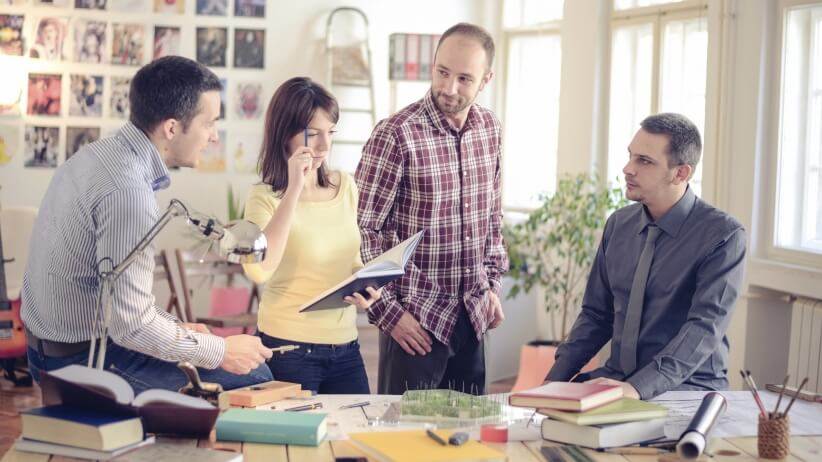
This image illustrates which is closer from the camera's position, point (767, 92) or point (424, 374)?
point (424, 374)

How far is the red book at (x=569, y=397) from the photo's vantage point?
224 centimetres

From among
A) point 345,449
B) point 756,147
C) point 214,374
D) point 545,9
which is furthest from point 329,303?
point 545,9

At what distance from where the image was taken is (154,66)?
2432mm

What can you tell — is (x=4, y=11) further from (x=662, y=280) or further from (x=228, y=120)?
(x=662, y=280)

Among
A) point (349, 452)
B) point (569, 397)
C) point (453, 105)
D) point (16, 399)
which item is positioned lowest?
point (16, 399)

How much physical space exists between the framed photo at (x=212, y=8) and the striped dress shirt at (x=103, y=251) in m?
5.10

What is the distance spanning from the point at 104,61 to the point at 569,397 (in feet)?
18.7

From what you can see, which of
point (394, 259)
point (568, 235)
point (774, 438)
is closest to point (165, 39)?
point (568, 235)

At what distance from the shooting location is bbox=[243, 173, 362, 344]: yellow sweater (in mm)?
2922

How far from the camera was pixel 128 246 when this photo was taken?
2.23 m

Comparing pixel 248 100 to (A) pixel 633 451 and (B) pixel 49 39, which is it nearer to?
(B) pixel 49 39

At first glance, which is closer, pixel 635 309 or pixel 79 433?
pixel 79 433

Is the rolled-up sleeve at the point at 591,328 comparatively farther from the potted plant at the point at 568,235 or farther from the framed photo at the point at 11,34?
the framed photo at the point at 11,34

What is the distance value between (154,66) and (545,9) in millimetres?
4891
